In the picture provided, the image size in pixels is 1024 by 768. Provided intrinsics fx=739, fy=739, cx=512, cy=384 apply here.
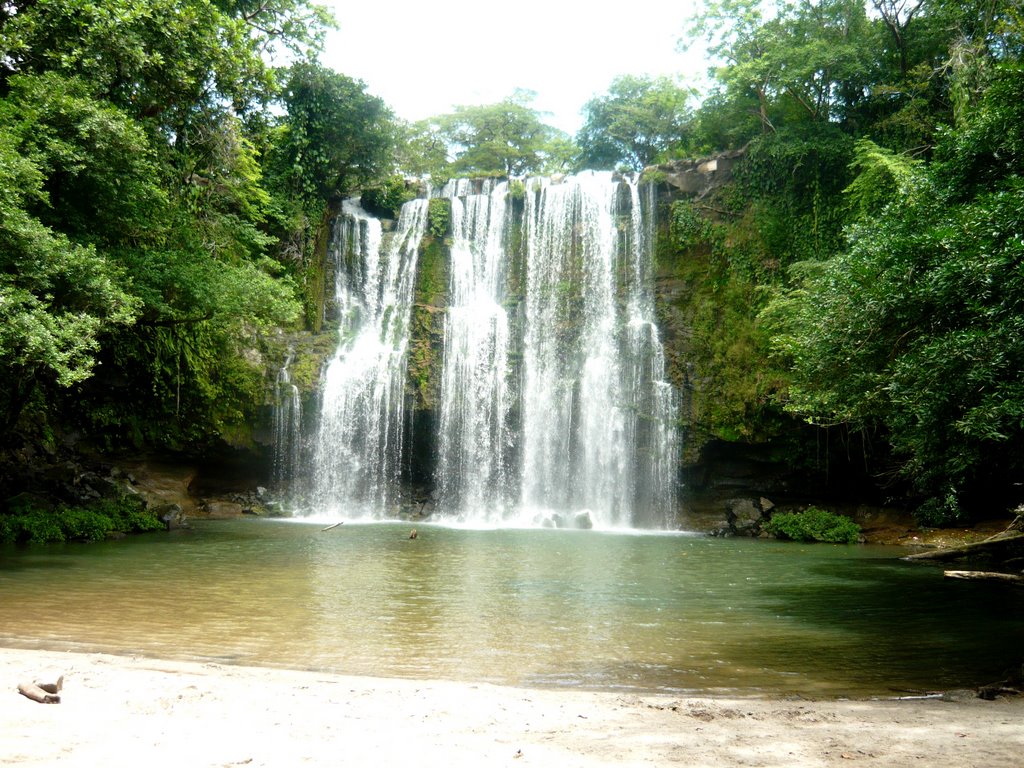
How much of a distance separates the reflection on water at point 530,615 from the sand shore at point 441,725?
2.42 feet

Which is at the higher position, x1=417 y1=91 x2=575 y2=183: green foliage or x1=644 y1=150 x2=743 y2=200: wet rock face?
x1=417 y1=91 x2=575 y2=183: green foliage

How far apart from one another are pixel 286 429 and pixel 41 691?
2077 cm

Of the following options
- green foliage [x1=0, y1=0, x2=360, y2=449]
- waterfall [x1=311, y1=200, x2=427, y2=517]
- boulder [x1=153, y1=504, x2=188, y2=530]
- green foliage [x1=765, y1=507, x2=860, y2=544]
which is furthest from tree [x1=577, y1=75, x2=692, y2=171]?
boulder [x1=153, y1=504, x2=188, y2=530]

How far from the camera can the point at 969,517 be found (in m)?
18.2

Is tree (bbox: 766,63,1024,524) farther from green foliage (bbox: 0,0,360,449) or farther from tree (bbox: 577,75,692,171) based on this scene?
tree (bbox: 577,75,692,171)

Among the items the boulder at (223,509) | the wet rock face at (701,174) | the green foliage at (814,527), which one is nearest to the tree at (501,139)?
the wet rock face at (701,174)

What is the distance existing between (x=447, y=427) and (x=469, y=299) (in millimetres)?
5610

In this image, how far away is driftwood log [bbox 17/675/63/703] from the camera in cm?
432

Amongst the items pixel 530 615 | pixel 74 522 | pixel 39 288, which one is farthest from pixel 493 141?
pixel 530 615

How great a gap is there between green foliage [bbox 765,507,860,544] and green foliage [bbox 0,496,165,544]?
624 inches

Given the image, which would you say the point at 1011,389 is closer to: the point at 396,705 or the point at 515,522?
the point at 396,705

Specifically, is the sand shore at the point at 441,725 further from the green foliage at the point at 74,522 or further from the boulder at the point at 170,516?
the boulder at the point at 170,516

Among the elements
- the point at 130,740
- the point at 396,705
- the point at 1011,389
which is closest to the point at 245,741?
the point at 130,740

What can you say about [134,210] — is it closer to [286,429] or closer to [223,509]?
[286,429]
